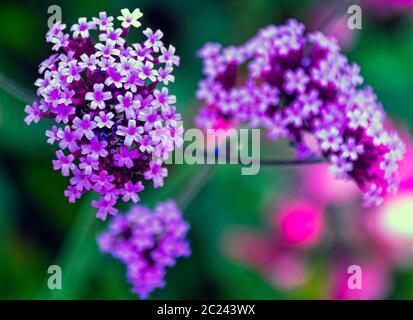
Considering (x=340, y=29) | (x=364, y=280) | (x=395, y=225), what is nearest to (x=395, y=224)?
(x=395, y=225)

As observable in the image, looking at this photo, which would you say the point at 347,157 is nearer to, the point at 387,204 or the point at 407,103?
the point at 387,204

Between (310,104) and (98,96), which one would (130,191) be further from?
(310,104)

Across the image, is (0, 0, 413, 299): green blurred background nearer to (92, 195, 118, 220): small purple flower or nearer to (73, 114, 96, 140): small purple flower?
(92, 195, 118, 220): small purple flower

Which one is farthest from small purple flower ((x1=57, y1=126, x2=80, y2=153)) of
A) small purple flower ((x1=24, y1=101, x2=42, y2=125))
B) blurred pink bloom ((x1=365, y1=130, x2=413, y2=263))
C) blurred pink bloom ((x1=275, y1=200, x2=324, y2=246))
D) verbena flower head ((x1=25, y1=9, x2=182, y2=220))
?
blurred pink bloom ((x1=365, y1=130, x2=413, y2=263))

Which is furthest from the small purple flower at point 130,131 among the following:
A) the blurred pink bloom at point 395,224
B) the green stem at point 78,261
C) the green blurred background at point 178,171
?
the blurred pink bloom at point 395,224

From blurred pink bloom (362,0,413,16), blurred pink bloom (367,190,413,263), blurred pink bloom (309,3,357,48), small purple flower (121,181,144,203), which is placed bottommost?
small purple flower (121,181,144,203)
